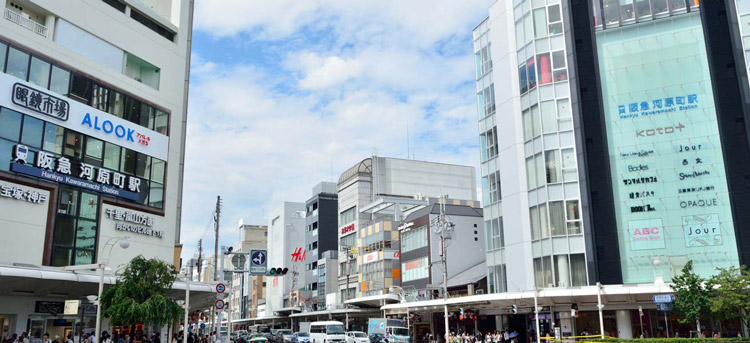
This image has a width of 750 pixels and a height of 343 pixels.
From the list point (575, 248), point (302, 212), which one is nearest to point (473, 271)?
point (575, 248)

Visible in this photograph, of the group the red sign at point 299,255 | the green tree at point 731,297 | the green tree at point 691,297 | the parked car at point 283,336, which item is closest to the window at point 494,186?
the green tree at point 691,297

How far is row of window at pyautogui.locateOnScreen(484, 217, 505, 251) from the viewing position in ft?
159

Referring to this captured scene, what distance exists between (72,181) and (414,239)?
138 feet

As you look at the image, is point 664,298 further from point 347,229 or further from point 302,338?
point 347,229

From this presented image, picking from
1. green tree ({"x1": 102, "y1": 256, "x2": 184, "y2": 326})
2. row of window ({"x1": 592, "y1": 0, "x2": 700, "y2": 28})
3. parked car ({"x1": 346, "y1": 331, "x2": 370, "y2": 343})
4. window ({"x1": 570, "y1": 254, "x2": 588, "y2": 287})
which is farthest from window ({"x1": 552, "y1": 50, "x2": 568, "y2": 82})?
green tree ({"x1": 102, "y1": 256, "x2": 184, "y2": 326})

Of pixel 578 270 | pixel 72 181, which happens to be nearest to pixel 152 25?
pixel 72 181

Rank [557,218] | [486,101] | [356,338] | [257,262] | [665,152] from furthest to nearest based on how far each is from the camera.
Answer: [356,338]
[486,101]
[557,218]
[665,152]
[257,262]

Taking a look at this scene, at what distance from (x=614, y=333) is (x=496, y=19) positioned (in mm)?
25324

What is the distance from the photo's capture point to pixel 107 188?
127ft

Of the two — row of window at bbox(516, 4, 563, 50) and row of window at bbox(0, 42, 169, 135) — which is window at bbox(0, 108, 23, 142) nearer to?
row of window at bbox(0, 42, 169, 135)

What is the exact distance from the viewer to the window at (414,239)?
69062 mm

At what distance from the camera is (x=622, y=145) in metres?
42.3

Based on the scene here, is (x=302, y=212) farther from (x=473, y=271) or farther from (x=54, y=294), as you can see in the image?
(x=54, y=294)

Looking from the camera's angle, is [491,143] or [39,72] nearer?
[39,72]
